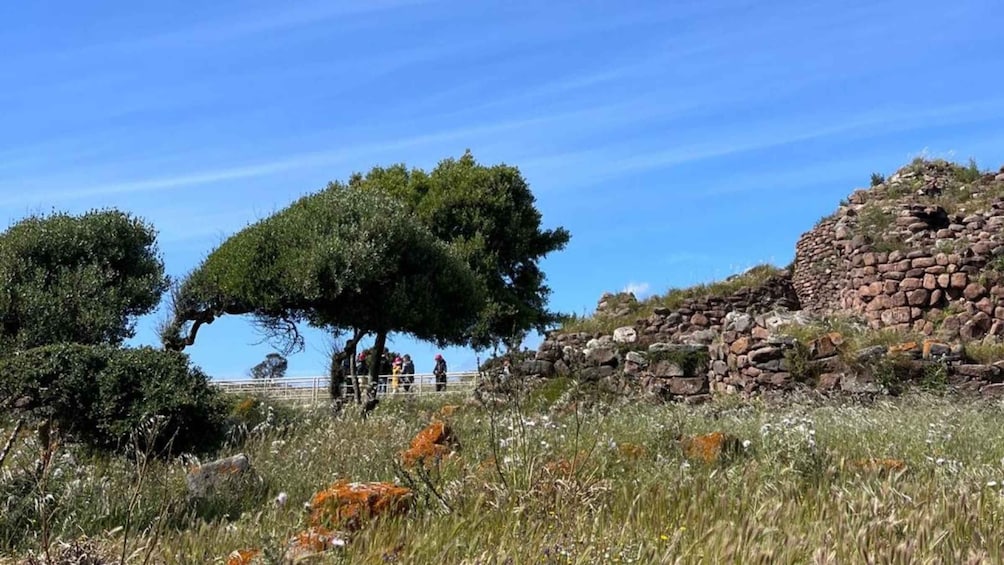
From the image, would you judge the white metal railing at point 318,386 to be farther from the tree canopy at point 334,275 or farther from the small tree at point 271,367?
the small tree at point 271,367

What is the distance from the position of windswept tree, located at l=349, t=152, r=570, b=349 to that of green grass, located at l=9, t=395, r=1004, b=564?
23.6 m

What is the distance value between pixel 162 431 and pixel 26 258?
1188cm

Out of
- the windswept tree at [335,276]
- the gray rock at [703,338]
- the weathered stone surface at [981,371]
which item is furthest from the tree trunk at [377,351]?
the weathered stone surface at [981,371]

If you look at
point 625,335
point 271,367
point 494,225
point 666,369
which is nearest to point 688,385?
point 666,369

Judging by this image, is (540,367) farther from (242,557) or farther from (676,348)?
(242,557)

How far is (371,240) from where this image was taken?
23.1m

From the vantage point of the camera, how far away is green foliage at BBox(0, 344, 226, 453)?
12023 mm

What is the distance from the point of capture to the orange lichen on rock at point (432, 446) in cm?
697

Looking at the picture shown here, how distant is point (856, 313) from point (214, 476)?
17.6 metres

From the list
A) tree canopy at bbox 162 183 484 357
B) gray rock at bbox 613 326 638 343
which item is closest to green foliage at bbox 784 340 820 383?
gray rock at bbox 613 326 638 343

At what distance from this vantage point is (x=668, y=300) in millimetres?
26781

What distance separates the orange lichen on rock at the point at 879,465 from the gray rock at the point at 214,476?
4.39 metres

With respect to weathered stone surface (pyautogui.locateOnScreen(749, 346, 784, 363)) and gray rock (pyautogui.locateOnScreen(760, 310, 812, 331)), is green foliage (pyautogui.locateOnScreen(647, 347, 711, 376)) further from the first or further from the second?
weathered stone surface (pyautogui.locateOnScreen(749, 346, 784, 363))

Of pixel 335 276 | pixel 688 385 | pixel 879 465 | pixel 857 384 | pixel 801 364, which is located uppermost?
pixel 335 276
